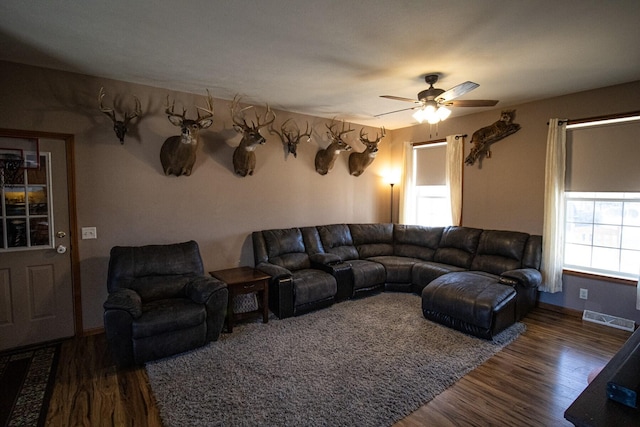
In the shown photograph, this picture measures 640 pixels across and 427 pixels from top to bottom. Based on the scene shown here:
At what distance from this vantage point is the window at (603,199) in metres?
3.74

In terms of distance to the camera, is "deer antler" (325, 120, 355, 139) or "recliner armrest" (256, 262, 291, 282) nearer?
"recliner armrest" (256, 262, 291, 282)

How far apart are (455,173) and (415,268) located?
1.78 meters

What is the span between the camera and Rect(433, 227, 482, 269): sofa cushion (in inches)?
→ 190

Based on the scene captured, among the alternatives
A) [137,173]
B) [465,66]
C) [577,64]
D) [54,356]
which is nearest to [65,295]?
[54,356]

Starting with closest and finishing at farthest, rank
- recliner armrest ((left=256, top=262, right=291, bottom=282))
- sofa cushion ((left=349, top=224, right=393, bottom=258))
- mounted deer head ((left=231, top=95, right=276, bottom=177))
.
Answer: recliner armrest ((left=256, top=262, right=291, bottom=282))
mounted deer head ((left=231, top=95, right=276, bottom=177))
sofa cushion ((left=349, top=224, right=393, bottom=258))

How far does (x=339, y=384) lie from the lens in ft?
8.59

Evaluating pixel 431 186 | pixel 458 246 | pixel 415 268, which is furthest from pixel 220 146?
pixel 458 246

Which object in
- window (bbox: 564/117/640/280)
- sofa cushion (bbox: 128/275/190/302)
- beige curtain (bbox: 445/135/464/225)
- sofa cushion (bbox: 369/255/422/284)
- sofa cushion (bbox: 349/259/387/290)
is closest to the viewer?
sofa cushion (bbox: 128/275/190/302)

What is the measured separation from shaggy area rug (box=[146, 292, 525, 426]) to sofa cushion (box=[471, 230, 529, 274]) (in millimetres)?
849

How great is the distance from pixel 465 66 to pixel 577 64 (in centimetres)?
111

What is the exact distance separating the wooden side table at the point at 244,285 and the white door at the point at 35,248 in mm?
1604

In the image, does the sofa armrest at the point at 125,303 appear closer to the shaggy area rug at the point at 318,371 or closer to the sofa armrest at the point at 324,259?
the shaggy area rug at the point at 318,371

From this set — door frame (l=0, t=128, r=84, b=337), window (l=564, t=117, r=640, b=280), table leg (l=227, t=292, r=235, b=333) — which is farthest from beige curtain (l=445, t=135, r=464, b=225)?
door frame (l=0, t=128, r=84, b=337)

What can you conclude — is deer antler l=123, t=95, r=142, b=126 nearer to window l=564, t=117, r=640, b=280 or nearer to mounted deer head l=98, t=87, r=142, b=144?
mounted deer head l=98, t=87, r=142, b=144
